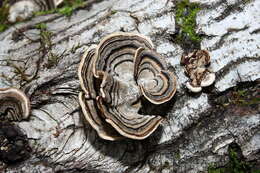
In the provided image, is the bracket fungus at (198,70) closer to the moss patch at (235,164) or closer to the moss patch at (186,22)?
the moss patch at (186,22)

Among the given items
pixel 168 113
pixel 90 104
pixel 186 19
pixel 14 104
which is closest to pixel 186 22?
pixel 186 19

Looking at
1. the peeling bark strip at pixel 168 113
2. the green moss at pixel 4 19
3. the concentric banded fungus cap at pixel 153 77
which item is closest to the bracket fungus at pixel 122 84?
the concentric banded fungus cap at pixel 153 77

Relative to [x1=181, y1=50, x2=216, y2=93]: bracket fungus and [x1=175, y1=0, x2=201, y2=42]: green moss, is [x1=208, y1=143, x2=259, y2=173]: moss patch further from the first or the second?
[x1=175, y1=0, x2=201, y2=42]: green moss

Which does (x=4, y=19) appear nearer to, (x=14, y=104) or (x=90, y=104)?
(x=14, y=104)

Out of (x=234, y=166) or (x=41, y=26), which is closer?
(x=234, y=166)

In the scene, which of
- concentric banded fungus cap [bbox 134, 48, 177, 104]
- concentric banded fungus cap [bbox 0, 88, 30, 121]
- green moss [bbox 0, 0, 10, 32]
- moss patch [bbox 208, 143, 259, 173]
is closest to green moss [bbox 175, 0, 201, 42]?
concentric banded fungus cap [bbox 134, 48, 177, 104]

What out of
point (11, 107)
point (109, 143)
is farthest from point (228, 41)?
point (11, 107)
